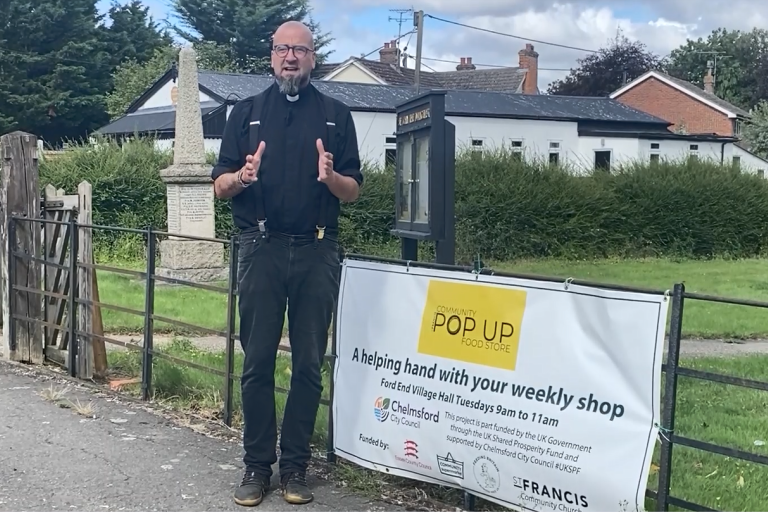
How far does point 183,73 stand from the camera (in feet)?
52.2

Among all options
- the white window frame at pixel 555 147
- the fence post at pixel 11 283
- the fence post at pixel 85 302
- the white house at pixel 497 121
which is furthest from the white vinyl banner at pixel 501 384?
the white window frame at pixel 555 147

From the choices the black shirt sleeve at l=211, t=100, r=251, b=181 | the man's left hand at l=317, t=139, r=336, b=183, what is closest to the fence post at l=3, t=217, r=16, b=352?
the black shirt sleeve at l=211, t=100, r=251, b=181

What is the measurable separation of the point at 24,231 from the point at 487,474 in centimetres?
565

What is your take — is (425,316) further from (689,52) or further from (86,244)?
(689,52)

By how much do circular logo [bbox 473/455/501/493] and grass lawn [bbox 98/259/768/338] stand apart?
6.45 ft

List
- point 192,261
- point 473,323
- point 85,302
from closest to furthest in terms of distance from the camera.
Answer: point 473,323
point 85,302
point 192,261

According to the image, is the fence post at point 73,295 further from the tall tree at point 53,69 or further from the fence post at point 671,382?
the tall tree at point 53,69

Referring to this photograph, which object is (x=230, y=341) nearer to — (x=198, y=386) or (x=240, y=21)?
(x=198, y=386)

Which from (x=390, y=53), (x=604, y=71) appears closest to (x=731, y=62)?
(x=604, y=71)

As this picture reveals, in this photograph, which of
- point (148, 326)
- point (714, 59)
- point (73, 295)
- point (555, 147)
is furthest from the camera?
point (714, 59)

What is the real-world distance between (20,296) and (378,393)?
486 centimetres

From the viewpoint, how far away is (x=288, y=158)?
450cm

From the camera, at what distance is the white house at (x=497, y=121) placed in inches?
1174

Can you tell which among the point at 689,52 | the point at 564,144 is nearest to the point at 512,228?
the point at 564,144
